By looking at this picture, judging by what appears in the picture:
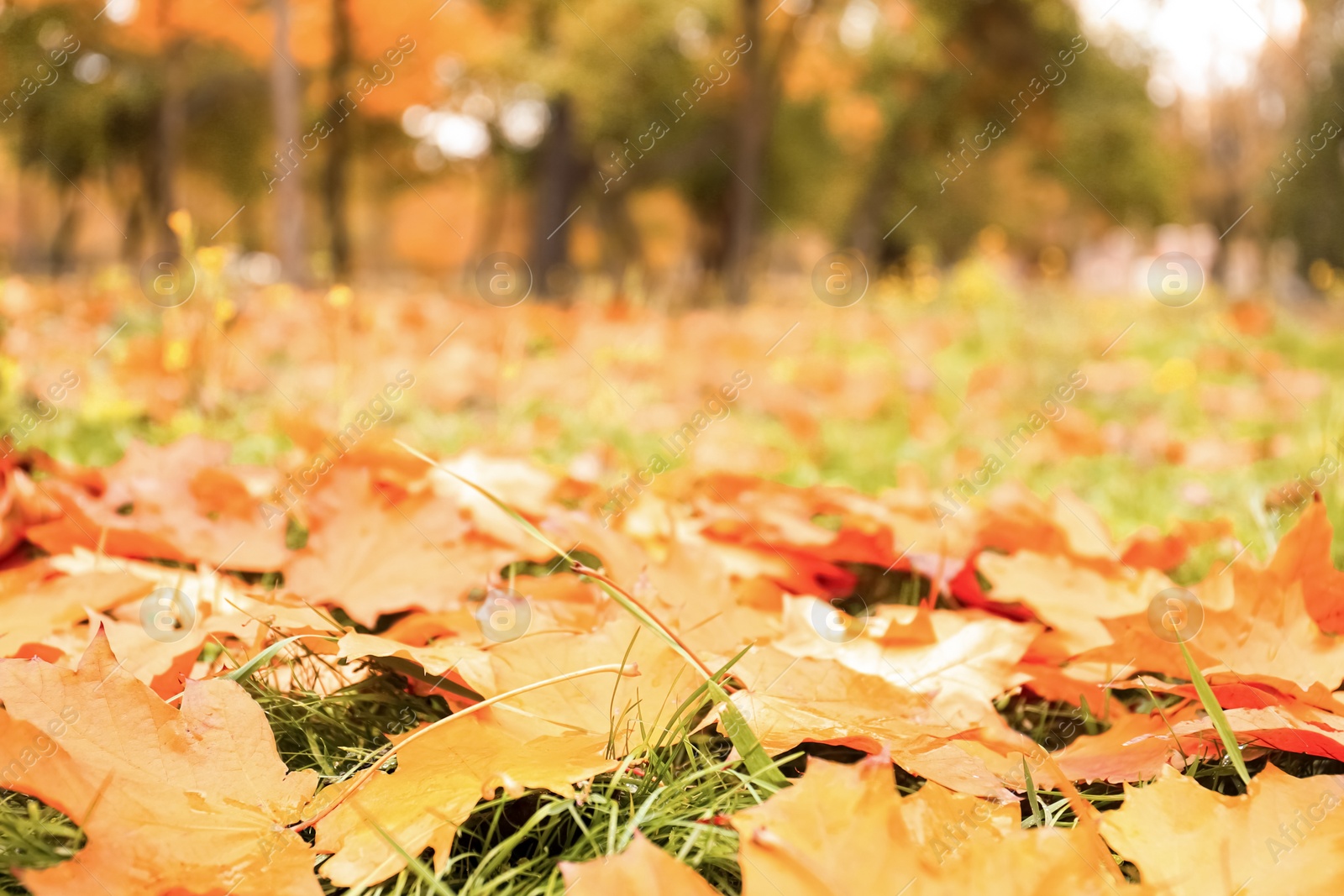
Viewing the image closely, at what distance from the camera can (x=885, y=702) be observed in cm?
72

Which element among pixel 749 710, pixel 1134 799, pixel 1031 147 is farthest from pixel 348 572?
pixel 1031 147

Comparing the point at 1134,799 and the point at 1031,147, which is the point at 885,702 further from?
the point at 1031,147

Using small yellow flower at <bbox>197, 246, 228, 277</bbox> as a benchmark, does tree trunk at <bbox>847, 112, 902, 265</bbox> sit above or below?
above

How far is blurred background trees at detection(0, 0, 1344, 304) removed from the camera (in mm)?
11945

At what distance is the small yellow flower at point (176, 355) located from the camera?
7.38ft

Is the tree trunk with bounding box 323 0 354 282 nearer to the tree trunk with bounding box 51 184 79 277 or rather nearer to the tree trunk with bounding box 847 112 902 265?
the tree trunk with bounding box 847 112 902 265

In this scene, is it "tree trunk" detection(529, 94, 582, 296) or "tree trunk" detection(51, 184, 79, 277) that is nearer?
"tree trunk" detection(529, 94, 582, 296)

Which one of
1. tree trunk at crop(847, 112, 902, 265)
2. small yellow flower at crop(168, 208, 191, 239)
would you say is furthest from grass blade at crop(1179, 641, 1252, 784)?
tree trunk at crop(847, 112, 902, 265)

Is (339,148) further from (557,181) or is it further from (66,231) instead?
(66,231)

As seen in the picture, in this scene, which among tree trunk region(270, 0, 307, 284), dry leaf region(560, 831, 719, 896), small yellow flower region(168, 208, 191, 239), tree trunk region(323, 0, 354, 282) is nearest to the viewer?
dry leaf region(560, 831, 719, 896)

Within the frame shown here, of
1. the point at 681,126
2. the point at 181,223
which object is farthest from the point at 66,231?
the point at 181,223

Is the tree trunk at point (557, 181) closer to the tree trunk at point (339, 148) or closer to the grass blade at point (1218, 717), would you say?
the tree trunk at point (339, 148)

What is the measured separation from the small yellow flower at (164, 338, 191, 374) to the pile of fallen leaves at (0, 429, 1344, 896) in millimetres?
1205

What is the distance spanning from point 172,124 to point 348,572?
16826 mm
